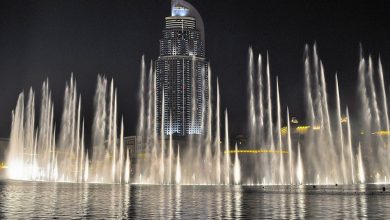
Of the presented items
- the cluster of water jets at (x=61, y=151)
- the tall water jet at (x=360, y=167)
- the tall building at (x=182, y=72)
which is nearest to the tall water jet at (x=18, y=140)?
the cluster of water jets at (x=61, y=151)

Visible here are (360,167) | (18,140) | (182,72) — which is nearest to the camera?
(360,167)

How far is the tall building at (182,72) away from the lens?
516 ft

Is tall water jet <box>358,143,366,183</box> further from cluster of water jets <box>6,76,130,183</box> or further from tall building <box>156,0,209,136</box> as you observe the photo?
tall building <box>156,0,209,136</box>

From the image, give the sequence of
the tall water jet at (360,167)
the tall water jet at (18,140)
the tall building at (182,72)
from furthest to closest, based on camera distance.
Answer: the tall building at (182,72) < the tall water jet at (18,140) < the tall water jet at (360,167)

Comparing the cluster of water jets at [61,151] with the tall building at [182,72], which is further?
the tall building at [182,72]

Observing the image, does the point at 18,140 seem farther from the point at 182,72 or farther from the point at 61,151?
the point at 182,72

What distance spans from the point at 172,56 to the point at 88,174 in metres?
102

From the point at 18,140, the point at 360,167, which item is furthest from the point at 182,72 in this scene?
the point at 360,167

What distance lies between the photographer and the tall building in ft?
516

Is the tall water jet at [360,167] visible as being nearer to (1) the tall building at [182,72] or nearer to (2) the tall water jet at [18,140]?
(2) the tall water jet at [18,140]

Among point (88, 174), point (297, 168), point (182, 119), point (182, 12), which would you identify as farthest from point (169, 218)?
point (182, 12)

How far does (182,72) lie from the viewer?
162750mm

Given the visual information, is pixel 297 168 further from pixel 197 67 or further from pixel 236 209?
pixel 197 67

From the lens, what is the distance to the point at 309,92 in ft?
178
